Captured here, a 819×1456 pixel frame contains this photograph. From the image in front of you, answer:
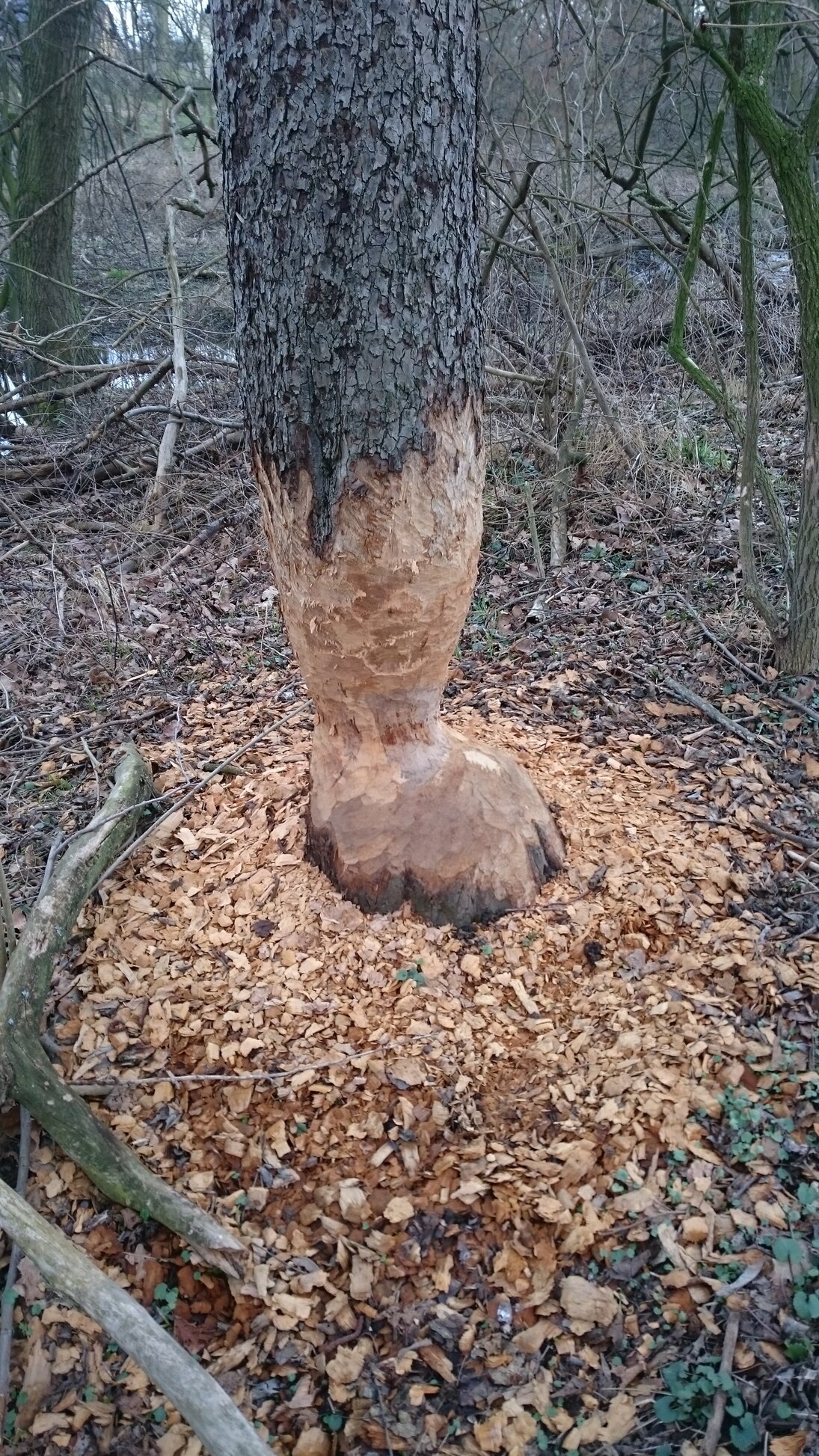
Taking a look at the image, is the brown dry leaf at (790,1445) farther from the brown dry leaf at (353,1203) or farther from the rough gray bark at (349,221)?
the rough gray bark at (349,221)

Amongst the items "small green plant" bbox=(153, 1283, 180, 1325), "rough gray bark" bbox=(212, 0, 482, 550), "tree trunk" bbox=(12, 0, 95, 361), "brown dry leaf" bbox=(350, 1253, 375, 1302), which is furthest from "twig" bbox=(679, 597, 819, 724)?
"tree trunk" bbox=(12, 0, 95, 361)

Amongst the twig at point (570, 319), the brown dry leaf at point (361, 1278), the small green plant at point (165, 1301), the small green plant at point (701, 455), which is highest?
the twig at point (570, 319)

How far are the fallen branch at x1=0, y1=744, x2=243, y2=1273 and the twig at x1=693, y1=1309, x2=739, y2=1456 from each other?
2.78 feet

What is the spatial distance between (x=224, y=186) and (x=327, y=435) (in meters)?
0.53

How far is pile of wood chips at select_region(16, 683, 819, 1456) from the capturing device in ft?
4.60

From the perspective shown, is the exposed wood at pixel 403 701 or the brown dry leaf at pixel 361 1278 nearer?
the brown dry leaf at pixel 361 1278

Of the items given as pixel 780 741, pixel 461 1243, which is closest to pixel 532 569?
pixel 780 741

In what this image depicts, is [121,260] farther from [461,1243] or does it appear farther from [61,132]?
[461,1243]

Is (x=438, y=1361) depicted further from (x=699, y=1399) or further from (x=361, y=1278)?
(x=699, y=1399)

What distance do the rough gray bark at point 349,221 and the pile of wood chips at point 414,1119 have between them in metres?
1.12

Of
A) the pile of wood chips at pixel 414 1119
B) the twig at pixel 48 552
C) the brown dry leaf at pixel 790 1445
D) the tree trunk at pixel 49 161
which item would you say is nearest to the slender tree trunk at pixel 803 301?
the pile of wood chips at pixel 414 1119

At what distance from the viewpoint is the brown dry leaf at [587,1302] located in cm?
143

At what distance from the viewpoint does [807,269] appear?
2.55 meters

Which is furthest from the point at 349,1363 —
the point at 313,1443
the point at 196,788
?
the point at 196,788
